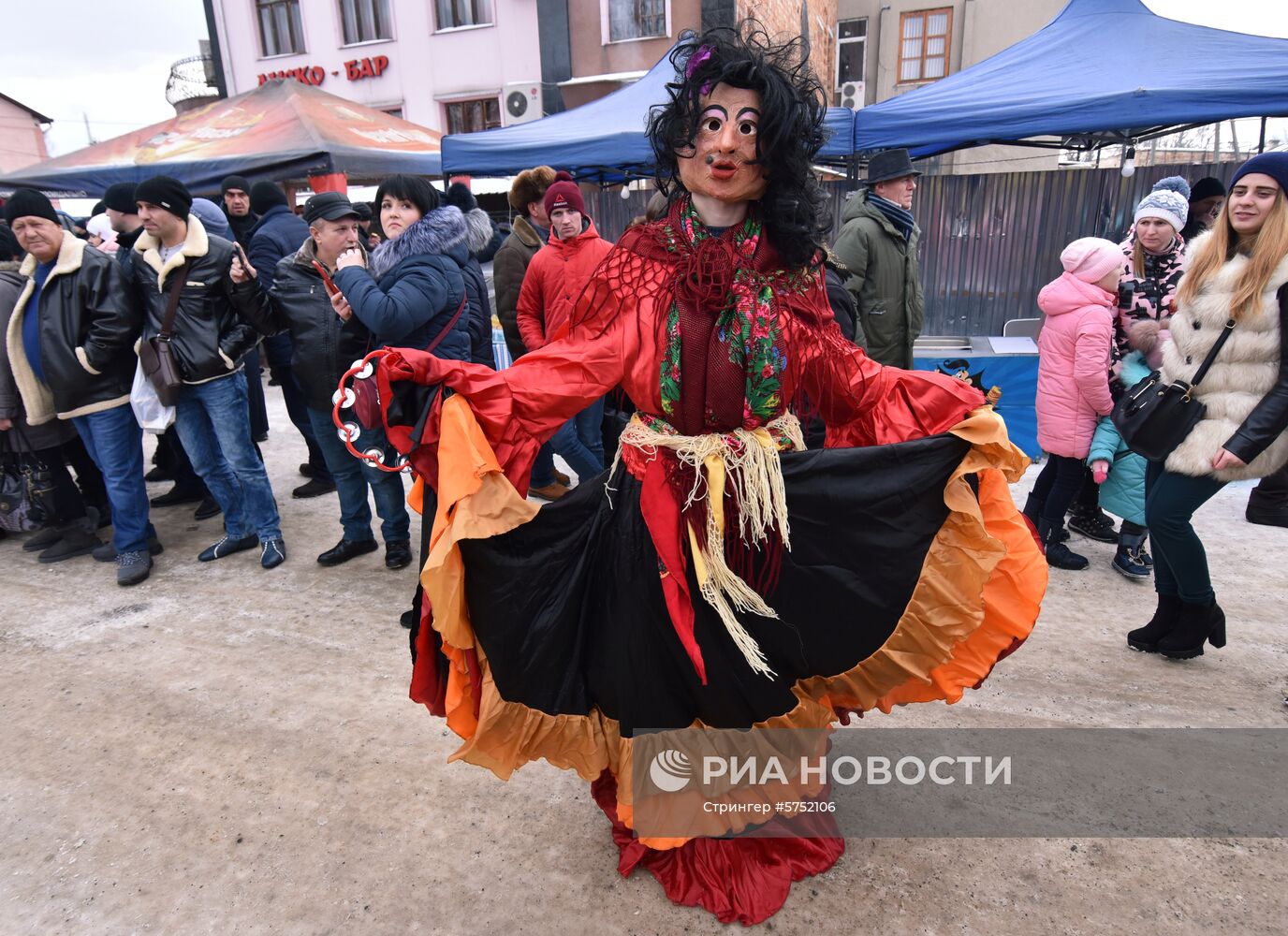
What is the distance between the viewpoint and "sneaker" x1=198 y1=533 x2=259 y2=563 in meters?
4.31

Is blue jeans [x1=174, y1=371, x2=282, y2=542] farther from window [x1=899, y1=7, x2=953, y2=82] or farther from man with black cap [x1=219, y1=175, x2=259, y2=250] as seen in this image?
window [x1=899, y1=7, x2=953, y2=82]

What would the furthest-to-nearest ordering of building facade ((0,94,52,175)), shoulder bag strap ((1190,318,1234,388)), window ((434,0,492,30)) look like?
building facade ((0,94,52,175)), window ((434,0,492,30)), shoulder bag strap ((1190,318,1234,388))

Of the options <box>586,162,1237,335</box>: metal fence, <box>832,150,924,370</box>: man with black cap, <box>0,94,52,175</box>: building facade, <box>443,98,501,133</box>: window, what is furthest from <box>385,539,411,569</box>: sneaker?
<box>0,94,52,175</box>: building facade

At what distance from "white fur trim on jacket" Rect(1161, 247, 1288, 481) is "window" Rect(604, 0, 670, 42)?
14.3m

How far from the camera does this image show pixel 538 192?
469cm

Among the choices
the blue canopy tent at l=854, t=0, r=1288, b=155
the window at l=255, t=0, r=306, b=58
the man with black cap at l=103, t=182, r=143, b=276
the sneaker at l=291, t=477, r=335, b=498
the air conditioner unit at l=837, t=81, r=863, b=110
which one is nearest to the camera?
the man with black cap at l=103, t=182, r=143, b=276

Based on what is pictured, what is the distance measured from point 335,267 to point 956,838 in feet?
11.0

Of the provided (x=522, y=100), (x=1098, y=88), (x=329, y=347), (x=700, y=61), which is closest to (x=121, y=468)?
(x=329, y=347)

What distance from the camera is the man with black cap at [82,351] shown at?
385 centimetres

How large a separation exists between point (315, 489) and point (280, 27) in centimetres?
1699

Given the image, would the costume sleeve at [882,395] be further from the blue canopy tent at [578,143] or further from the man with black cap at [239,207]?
the man with black cap at [239,207]

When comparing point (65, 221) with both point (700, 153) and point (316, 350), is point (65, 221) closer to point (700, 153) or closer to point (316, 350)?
point (316, 350)

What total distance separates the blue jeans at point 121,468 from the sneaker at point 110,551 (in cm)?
19

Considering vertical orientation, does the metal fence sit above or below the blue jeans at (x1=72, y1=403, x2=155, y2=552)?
above
